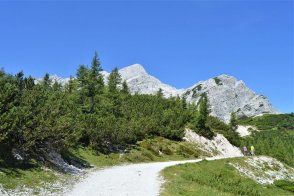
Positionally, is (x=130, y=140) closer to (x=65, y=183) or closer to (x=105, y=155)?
(x=105, y=155)

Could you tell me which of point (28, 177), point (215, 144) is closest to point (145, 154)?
point (28, 177)

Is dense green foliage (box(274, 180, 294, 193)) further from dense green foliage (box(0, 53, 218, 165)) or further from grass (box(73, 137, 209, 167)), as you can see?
dense green foliage (box(0, 53, 218, 165))

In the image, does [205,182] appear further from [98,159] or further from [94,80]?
[94,80]

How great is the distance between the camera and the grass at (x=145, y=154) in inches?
1868

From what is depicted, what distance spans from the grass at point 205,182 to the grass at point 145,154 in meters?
11.1

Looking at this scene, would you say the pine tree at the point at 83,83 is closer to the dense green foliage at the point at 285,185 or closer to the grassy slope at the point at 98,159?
the grassy slope at the point at 98,159

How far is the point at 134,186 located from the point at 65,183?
18.4ft

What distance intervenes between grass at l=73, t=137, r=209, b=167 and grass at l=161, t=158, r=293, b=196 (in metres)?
11.1

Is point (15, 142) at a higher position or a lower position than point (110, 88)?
lower

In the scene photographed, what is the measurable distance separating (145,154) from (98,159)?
40.5 feet

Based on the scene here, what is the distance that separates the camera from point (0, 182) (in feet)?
75.2

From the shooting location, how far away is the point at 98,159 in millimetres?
47688

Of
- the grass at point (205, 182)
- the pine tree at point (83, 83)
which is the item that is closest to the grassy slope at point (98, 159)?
the grass at point (205, 182)

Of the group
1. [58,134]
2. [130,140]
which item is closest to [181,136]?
[130,140]
